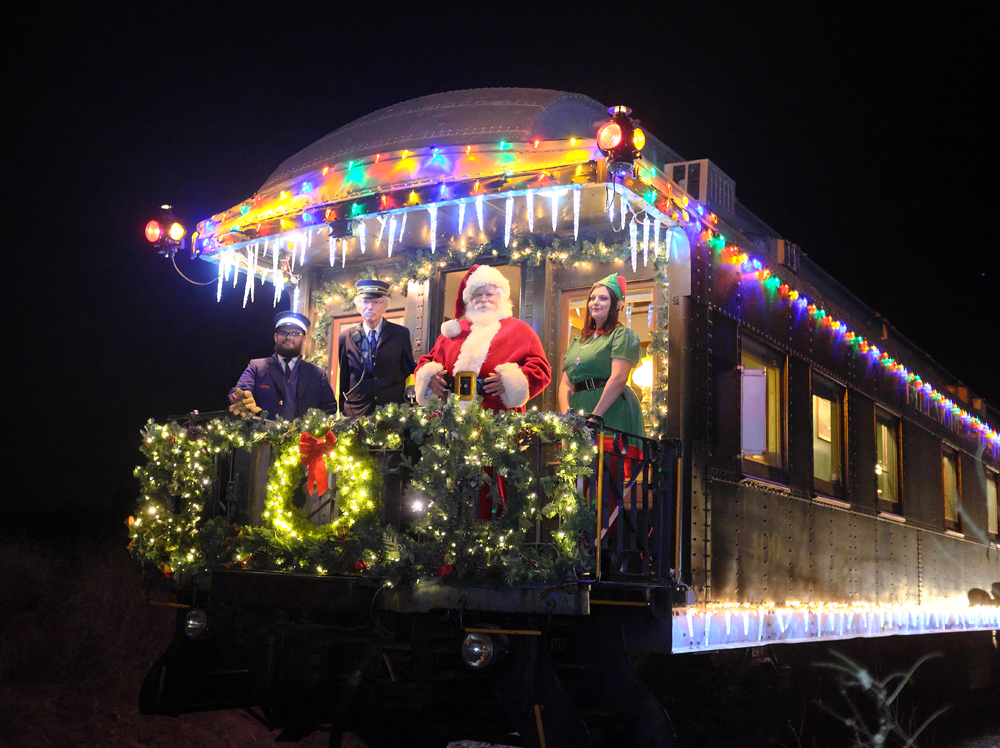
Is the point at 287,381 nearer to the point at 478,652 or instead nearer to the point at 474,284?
the point at 474,284

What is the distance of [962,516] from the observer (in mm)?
13328

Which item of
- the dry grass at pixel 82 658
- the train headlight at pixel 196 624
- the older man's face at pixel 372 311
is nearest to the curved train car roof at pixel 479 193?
the older man's face at pixel 372 311

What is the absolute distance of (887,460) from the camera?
10250mm

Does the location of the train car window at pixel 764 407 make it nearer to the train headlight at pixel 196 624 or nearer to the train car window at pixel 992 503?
the train headlight at pixel 196 624

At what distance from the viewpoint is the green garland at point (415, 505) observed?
4.72 metres

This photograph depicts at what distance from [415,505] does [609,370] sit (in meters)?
1.67

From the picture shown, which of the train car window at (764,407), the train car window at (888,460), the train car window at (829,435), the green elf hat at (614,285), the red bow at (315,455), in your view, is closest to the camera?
the red bow at (315,455)

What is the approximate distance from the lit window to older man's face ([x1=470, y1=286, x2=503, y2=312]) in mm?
5209

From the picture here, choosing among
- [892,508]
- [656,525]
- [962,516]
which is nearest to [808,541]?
[656,525]

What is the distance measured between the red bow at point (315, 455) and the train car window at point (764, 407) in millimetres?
2802

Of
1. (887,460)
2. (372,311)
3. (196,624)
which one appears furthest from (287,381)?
(887,460)

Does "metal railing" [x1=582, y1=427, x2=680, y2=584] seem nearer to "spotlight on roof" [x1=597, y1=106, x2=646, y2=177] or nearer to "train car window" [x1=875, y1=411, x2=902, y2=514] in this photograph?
"spotlight on roof" [x1=597, y1=106, x2=646, y2=177]

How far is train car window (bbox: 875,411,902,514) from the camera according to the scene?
988 centimetres

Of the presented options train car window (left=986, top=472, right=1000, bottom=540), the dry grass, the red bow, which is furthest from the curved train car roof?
train car window (left=986, top=472, right=1000, bottom=540)
